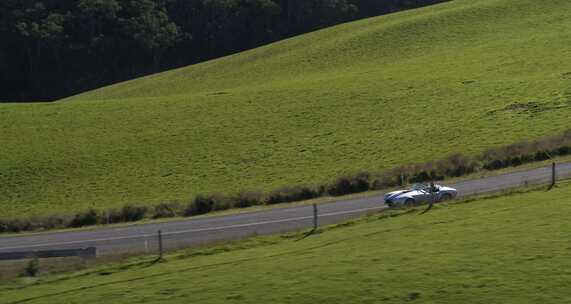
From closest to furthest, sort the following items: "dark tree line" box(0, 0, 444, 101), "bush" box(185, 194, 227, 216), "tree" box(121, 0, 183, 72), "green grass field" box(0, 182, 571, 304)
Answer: "green grass field" box(0, 182, 571, 304), "bush" box(185, 194, 227, 216), "tree" box(121, 0, 183, 72), "dark tree line" box(0, 0, 444, 101)

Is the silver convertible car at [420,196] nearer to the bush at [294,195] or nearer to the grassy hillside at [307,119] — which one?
the bush at [294,195]

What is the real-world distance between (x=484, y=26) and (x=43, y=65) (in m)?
69.6

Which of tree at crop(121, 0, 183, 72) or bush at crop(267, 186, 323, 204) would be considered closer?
bush at crop(267, 186, 323, 204)

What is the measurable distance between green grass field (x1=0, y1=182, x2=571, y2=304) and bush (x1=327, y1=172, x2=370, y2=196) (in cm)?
1182

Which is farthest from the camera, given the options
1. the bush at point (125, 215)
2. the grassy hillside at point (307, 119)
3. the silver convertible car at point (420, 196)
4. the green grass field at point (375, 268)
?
the grassy hillside at point (307, 119)

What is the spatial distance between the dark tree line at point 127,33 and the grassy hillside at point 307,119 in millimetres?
44715

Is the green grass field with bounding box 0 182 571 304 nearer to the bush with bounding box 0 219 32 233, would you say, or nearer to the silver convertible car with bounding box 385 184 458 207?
the silver convertible car with bounding box 385 184 458 207

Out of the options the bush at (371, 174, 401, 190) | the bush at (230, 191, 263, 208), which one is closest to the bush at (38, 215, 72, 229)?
the bush at (230, 191, 263, 208)

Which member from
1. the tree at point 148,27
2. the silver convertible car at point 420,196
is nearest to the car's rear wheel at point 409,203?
the silver convertible car at point 420,196

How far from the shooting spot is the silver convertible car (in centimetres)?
3055

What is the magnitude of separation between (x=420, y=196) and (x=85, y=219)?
47.9 ft

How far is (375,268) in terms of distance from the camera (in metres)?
20.6

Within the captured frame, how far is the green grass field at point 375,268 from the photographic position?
18.7 meters

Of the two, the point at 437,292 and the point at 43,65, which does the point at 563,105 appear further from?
the point at 43,65
